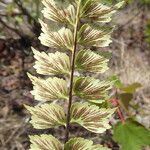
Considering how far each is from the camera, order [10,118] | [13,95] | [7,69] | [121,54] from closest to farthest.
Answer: [10,118]
[13,95]
[7,69]
[121,54]

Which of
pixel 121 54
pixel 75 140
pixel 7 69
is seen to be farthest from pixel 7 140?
pixel 75 140

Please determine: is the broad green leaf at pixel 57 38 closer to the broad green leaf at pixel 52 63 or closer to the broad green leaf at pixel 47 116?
the broad green leaf at pixel 52 63

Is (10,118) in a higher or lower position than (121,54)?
lower

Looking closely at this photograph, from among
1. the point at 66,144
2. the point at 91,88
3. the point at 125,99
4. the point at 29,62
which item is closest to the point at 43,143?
the point at 66,144

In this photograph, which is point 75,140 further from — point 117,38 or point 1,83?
point 117,38

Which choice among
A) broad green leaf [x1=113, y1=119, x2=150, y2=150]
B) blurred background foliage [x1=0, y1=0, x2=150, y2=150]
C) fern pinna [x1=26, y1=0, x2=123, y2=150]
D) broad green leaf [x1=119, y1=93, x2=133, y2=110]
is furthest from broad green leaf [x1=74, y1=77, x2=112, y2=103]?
blurred background foliage [x1=0, y1=0, x2=150, y2=150]

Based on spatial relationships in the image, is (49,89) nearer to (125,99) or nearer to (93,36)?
(93,36)

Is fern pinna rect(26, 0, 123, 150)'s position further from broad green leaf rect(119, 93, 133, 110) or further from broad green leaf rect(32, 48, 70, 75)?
broad green leaf rect(119, 93, 133, 110)
